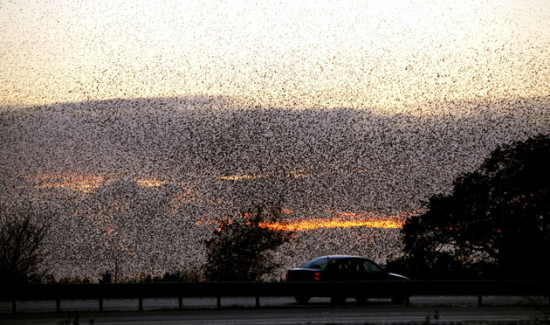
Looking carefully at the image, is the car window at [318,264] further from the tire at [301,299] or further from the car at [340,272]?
the tire at [301,299]

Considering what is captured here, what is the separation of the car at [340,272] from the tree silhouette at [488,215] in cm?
2126

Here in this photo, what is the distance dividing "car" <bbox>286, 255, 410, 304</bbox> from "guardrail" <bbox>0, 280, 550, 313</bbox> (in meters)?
0.79

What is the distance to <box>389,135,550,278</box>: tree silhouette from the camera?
5184cm

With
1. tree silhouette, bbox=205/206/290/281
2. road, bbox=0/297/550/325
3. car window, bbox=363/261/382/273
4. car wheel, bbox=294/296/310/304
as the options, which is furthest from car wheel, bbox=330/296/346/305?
tree silhouette, bbox=205/206/290/281

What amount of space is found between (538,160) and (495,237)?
5.59 metres

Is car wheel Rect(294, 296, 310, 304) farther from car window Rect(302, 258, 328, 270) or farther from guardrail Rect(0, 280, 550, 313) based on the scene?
car window Rect(302, 258, 328, 270)

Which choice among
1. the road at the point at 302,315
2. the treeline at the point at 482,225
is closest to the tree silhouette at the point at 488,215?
the treeline at the point at 482,225

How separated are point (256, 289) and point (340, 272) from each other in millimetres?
4026

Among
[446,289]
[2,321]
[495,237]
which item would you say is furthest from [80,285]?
[495,237]

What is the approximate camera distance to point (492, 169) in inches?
2151

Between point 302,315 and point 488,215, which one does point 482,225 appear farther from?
point 302,315

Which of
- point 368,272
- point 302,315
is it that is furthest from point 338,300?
point 302,315

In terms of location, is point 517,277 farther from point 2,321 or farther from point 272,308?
point 2,321

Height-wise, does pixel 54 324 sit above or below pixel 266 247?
below
